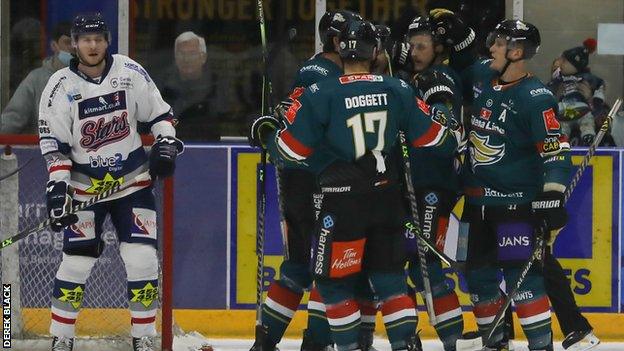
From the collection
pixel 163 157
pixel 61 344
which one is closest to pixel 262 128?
pixel 163 157

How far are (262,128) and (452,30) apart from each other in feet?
3.35

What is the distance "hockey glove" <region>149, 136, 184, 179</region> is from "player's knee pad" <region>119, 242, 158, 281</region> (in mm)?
301

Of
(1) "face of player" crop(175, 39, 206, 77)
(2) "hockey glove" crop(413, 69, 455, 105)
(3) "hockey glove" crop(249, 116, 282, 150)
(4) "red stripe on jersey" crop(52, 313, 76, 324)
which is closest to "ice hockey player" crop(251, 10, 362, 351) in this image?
(3) "hockey glove" crop(249, 116, 282, 150)

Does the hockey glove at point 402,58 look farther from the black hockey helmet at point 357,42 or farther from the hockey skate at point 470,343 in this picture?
the hockey skate at point 470,343

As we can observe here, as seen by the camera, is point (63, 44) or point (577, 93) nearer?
point (577, 93)

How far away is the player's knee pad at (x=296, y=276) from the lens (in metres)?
7.37

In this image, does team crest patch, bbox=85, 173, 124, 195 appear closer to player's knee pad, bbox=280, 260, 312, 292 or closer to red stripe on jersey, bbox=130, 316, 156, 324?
red stripe on jersey, bbox=130, 316, 156, 324

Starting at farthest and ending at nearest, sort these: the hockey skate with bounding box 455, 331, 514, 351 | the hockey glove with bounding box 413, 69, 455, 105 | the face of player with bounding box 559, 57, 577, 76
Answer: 1. the face of player with bounding box 559, 57, 577, 76
2. the hockey skate with bounding box 455, 331, 514, 351
3. the hockey glove with bounding box 413, 69, 455, 105

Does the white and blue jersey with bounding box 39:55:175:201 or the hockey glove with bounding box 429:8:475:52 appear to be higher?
the hockey glove with bounding box 429:8:475:52

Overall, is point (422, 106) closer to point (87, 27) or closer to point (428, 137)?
point (428, 137)

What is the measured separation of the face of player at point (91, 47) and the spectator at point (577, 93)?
2748mm

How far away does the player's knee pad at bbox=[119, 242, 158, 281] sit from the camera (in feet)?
23.5

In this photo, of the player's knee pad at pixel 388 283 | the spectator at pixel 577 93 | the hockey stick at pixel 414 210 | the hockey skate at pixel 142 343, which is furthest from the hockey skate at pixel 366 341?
the spectator at pixel 577 93

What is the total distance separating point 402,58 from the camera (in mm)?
7570
